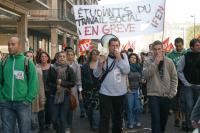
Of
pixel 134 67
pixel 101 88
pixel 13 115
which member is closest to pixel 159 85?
pixel 101 88

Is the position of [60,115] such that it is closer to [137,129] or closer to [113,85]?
[113,85]

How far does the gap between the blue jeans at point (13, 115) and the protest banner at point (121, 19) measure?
6923 mm

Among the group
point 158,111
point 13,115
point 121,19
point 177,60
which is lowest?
point 158,111

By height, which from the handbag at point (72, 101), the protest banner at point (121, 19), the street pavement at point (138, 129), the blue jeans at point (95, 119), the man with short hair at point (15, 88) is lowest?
the street pavement at point (138, 129)

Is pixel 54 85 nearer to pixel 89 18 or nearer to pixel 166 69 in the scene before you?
pixel 166 69

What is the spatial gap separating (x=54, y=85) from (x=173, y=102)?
3231mm

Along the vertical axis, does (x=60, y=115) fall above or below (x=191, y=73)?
below

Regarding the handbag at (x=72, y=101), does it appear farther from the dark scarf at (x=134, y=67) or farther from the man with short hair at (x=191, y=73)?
the dark scarf at (x=134, y=67)

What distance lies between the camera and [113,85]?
26.3 feet

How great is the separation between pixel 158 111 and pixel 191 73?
1.49 m

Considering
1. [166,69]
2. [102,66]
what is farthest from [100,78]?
[166,69]

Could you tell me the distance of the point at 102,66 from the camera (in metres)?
8.15

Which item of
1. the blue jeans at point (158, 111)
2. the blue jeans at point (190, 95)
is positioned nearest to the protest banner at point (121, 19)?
the blue jeans at point (190, 95)

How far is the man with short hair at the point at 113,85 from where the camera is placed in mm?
8008
